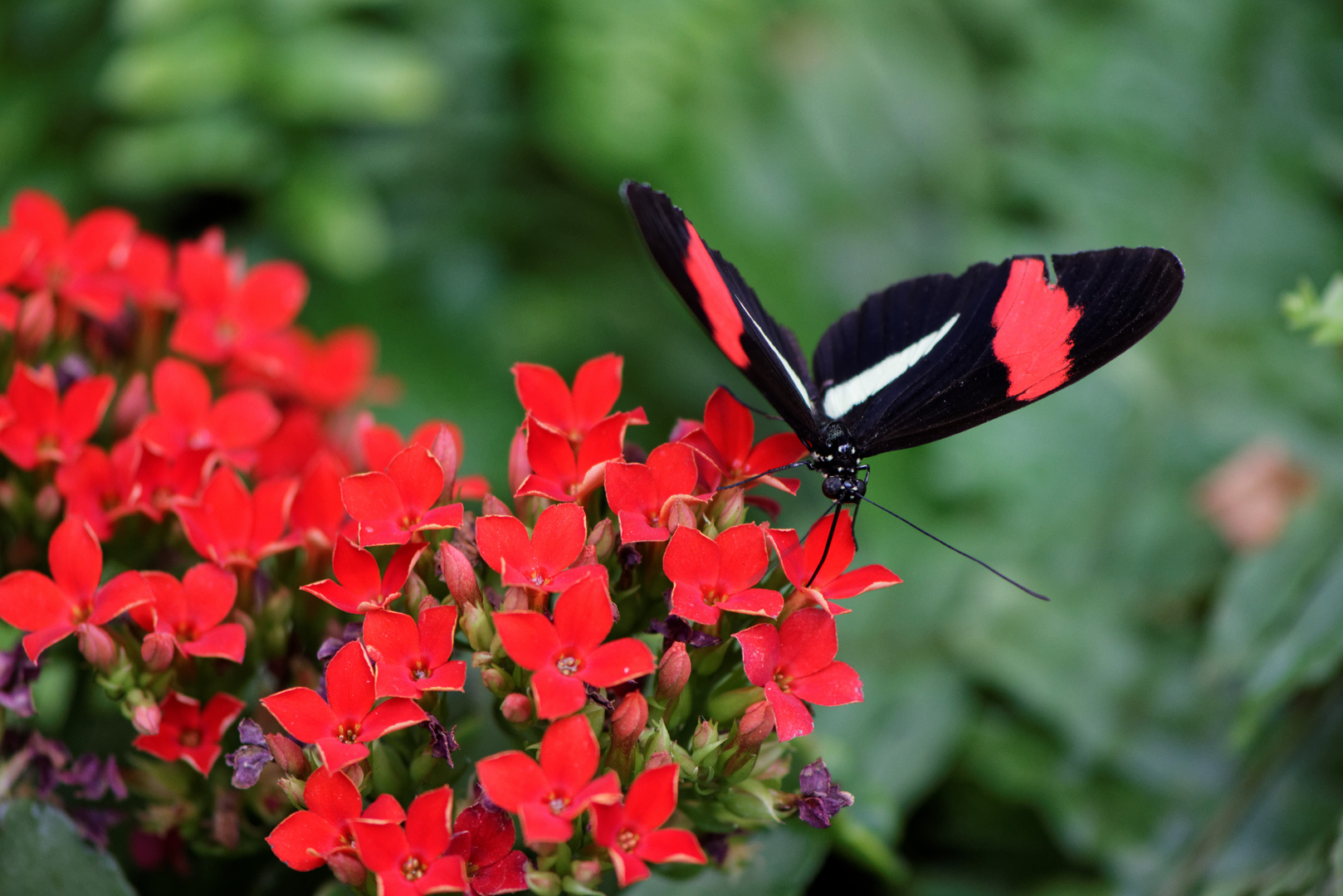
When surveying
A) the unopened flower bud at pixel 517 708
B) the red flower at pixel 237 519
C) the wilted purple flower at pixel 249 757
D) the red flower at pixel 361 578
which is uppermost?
the red flower at pixel 237 519

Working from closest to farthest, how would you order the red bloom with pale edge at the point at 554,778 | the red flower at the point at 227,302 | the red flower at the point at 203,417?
the red bloom with pale edge at the point at 554,778
the red flower at the point at 203,417
the red flower at the point at 227,302

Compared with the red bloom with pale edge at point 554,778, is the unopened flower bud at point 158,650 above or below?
above

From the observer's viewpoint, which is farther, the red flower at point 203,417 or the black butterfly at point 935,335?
the red flower at point 203,417

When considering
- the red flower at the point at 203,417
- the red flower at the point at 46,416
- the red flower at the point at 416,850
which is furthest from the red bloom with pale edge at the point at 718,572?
the red flower at the point at 46,416

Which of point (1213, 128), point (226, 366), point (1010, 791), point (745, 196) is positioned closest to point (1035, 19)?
point (1213, 128)

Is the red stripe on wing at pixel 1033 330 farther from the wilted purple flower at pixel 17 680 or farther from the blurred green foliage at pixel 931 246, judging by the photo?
the wilted purple flower at pixel 17 680

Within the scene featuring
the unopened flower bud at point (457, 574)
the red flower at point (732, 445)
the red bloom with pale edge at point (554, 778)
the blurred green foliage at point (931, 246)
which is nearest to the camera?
the red bloom with pale edge at point (554, 778)

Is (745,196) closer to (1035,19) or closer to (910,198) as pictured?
(910,198)

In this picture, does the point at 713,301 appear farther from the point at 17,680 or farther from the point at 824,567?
the point at 17,680
